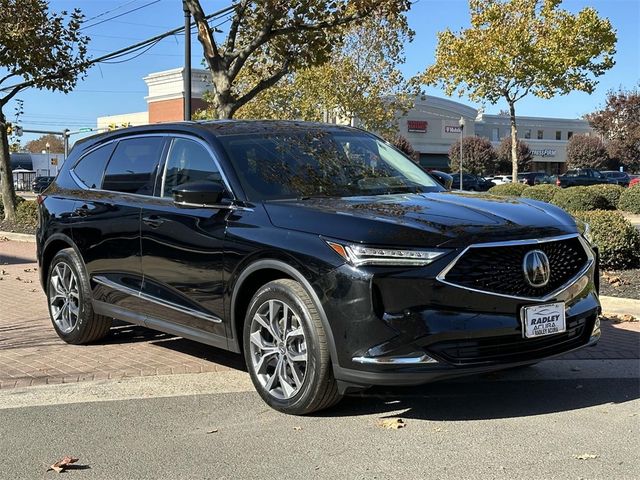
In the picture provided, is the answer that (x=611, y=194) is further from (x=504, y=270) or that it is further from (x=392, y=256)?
(x=392, y=256)

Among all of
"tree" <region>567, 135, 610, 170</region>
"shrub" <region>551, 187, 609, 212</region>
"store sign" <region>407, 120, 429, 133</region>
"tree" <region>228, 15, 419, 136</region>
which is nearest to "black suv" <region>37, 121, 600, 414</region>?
"shrub" <region>551, 187, 609, 212</region>

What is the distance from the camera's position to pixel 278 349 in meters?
4.58

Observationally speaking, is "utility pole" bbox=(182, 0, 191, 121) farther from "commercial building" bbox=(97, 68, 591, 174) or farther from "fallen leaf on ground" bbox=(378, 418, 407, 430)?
"commercial building" bbox=(97, 68, 591, 174)

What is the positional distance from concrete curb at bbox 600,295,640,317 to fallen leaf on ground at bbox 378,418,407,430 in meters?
3.96

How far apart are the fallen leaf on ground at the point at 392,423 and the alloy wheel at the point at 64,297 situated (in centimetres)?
329

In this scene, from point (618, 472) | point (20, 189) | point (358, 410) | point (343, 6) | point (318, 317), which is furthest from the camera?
point (20, 189)

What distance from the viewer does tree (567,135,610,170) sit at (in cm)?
6838

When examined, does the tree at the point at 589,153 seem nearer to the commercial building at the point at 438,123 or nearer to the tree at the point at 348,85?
the commercial building at the point at 438,123

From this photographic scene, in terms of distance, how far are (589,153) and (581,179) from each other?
24930 mm

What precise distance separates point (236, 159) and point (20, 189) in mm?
70074

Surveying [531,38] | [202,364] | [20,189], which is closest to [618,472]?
[202,364]

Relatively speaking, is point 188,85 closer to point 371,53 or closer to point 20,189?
point 371,53

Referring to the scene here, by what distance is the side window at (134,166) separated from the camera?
582cm

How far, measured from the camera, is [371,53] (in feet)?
98.1
